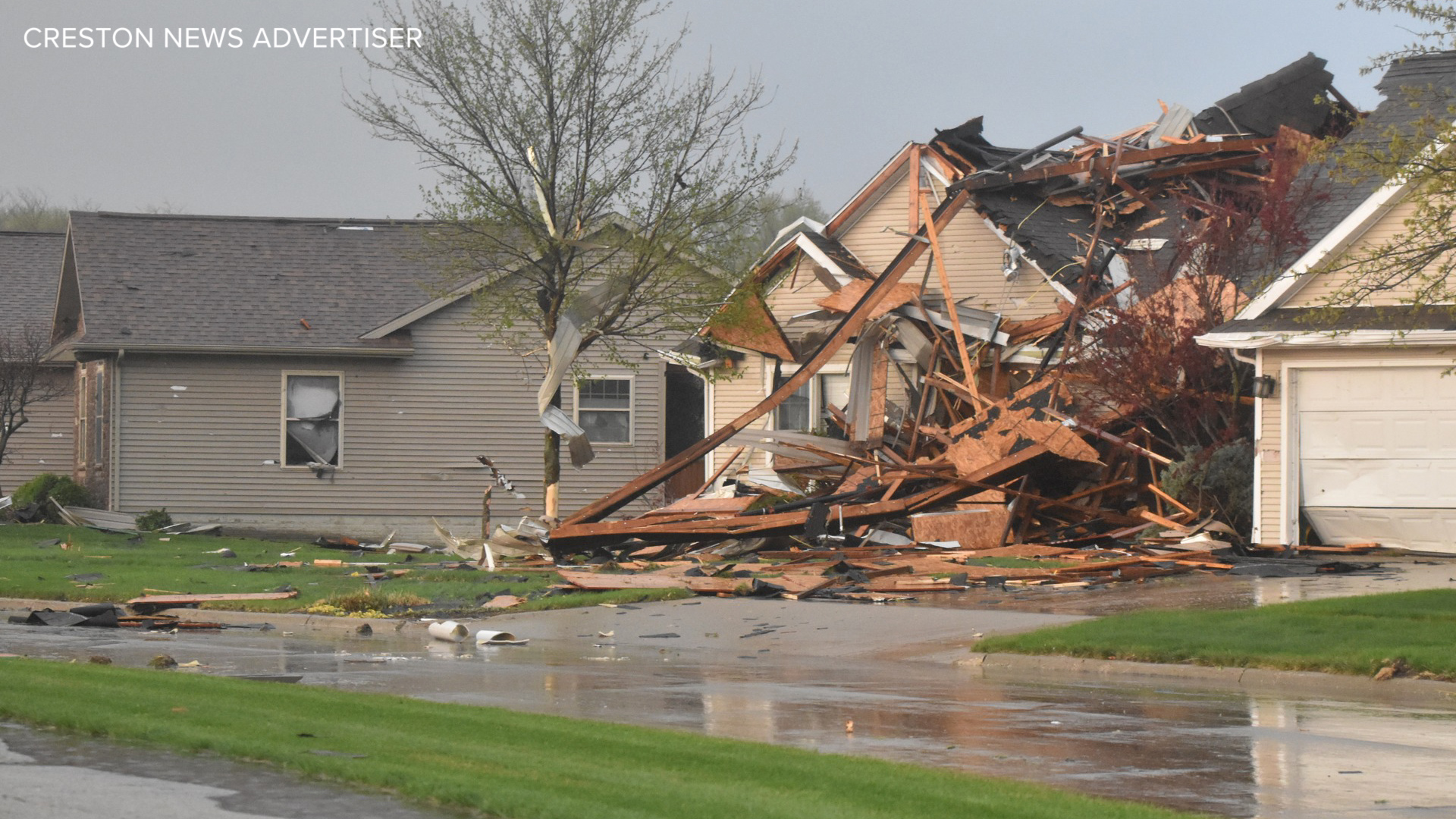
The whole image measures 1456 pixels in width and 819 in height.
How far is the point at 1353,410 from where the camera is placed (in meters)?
19.2

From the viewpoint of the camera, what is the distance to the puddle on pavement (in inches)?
298

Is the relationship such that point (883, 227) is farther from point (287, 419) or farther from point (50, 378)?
point (50, 378)

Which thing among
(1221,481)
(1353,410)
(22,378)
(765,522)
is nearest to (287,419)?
(22,378)

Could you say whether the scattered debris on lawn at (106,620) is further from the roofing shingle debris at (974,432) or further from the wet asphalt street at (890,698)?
the roofing shingle debris at (974,432)

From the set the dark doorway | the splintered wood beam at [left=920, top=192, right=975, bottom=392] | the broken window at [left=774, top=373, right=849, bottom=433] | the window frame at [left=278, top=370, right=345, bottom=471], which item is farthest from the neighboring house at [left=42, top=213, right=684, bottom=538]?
the splintered wood beam at [left=920, top=192, right=975, bottom=392]

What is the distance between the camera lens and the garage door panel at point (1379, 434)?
1855cm

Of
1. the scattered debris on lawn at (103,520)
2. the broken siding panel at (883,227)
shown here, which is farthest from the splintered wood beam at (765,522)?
the scattered debris on lawn at (103,520)

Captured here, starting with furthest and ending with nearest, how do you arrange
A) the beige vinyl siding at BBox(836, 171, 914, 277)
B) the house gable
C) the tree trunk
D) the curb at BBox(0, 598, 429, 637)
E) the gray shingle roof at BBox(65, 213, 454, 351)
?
the house gable < the gray shingle roof at BBox(65, 213, 454, 351) < the beige vinyl siding at BBox(836, 171, 914, 277) < the tree trunk < the curb at BBox(0, 598, 429, 637)

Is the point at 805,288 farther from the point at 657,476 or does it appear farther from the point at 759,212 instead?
the point at 657,476

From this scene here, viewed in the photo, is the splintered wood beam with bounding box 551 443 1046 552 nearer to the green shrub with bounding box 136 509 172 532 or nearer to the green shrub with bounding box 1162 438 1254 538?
the green shrub with bounding box 1162 438 1254 538

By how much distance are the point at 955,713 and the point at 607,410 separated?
2243 cm

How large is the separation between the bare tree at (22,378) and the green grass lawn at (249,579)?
6.19m

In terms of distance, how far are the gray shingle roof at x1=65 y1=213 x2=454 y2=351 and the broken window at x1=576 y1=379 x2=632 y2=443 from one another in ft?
12.6

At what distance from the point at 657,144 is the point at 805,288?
4.09 meters
